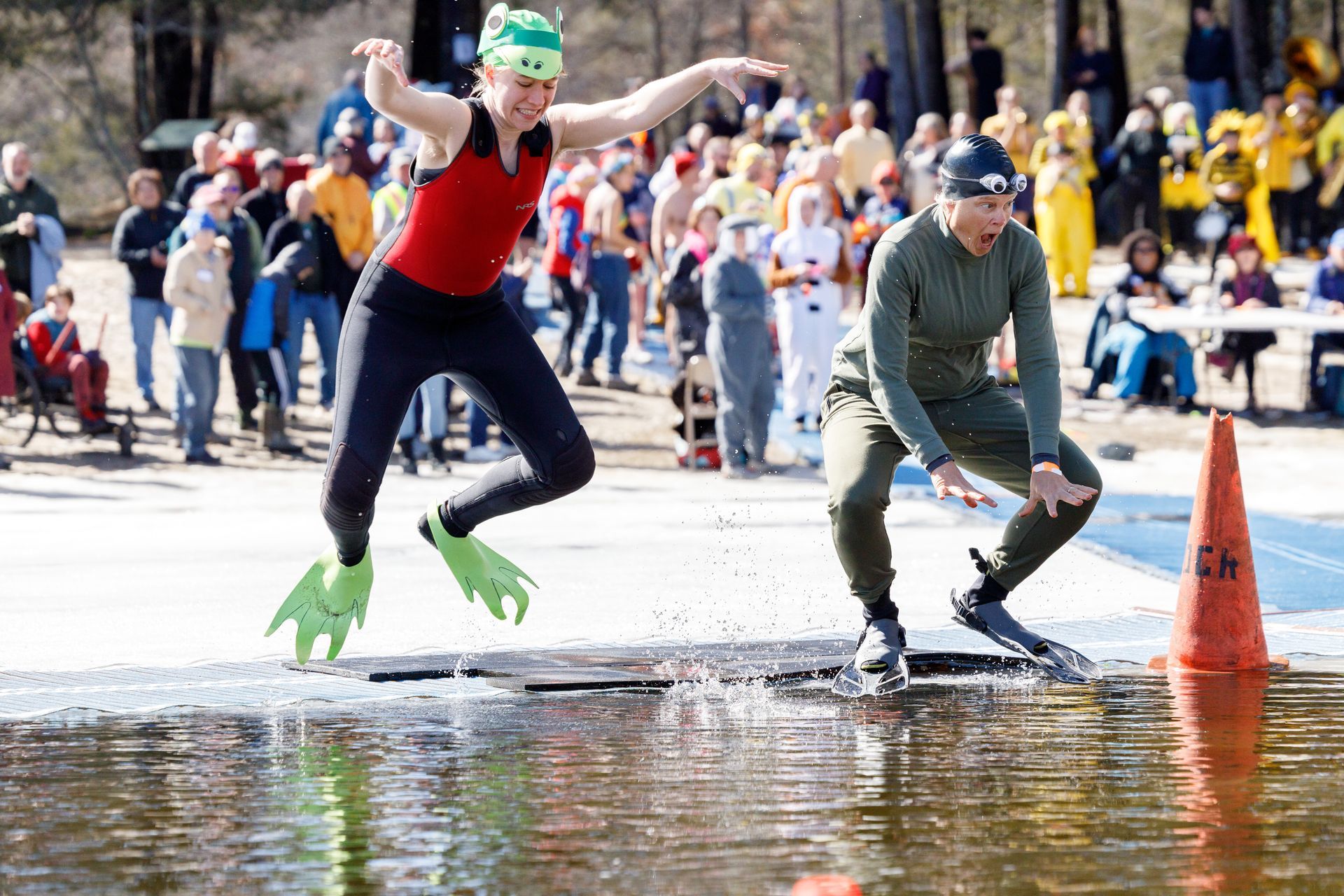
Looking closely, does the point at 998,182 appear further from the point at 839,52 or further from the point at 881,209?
the point at 839,52

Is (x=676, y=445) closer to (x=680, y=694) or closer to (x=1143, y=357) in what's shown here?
(x=1143, y=357)

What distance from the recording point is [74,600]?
8.10 meters

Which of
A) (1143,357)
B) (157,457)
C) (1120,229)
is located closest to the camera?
(157,457)

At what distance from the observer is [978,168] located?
586cm

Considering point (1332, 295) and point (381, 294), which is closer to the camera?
point (381, 294)

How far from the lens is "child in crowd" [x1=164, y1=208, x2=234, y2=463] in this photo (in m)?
12.9

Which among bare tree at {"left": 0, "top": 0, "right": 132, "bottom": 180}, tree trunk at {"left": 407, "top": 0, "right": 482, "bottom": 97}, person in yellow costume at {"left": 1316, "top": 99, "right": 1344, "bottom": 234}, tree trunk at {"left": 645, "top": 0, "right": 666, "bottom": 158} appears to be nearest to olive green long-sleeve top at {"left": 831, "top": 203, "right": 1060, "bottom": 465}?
person in yellow costume at {"left": 1316, "top": 99, "right": 1344, "bottom": 234}

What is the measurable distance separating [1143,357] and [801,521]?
5848 mm

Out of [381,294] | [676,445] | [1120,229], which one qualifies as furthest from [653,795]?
[1120,229]

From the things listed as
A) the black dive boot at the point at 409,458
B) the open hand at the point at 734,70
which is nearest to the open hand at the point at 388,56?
the open hand at the point at 734,70

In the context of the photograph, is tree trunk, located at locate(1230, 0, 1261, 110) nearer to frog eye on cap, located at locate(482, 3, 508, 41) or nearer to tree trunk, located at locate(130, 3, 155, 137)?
tree trunk, located at locate(130, 3, 155, 137)

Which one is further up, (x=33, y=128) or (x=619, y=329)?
(x=33, y=128)

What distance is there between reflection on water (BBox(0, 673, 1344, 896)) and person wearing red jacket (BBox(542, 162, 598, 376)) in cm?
977

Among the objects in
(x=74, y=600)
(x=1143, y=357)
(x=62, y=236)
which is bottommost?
(x=74, y=600)
